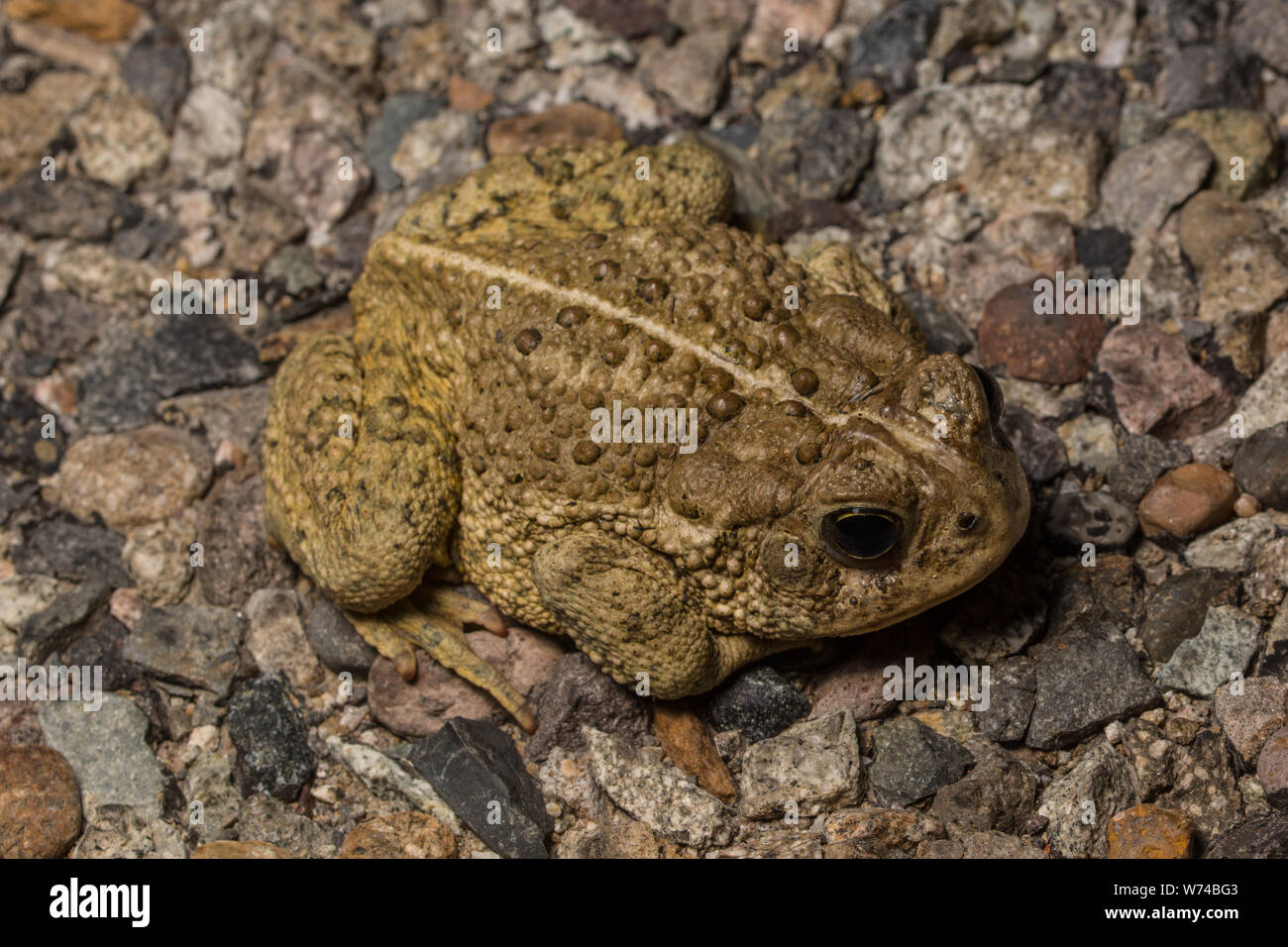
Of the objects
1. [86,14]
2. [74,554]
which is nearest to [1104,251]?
[74,554]

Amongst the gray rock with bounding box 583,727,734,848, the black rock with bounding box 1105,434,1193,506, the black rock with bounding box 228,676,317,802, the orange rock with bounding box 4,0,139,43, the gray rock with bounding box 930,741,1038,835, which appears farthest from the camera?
the orange rock with bounding box 4,0,139,43

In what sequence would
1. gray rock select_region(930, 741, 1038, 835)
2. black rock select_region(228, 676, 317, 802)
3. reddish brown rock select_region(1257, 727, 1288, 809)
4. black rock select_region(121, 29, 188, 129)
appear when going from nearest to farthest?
reddish brown rock select_region(1257, 727, 1288, 809)
gray rock select_region(930, 741, 1038, 835)
black rock select_region(228, 676, 317, 802)
black rock select_region(121, 29, 188, 129)

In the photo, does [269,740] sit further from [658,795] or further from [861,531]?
[861,531]

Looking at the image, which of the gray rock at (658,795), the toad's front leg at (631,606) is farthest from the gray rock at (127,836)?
the toad's front leg at (631,606)

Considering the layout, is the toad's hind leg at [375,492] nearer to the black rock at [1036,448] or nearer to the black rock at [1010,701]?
the black rock at [1010,701]

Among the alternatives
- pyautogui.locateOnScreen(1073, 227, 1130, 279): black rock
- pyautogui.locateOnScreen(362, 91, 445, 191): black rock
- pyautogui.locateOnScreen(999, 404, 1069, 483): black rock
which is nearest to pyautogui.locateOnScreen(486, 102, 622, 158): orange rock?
pyautogui.locateOnScreen(362, 91, 445, 191): black rock

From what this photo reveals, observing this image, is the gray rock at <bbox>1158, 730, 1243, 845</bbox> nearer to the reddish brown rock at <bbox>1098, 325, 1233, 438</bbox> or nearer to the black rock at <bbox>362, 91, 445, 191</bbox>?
the reddish brown rock at <bbox>1098, 325, 1233, 438</bbox>
